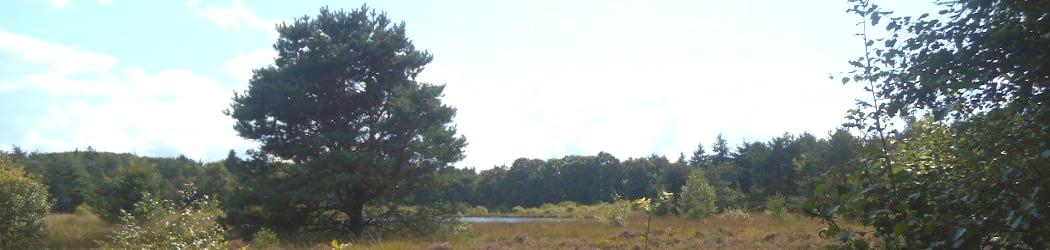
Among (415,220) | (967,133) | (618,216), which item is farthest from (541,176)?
(967,133)

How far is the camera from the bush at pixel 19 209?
17.3m

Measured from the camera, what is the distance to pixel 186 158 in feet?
280

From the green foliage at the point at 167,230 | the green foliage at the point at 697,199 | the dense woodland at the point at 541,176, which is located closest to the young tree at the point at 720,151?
the dense woodland at the point at 541,176

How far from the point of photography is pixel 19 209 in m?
17.5

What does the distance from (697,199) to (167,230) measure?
2106 centimetres

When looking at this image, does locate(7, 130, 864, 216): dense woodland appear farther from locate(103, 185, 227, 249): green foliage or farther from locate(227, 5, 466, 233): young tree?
locate(103, 185, 227, 249): green foliage

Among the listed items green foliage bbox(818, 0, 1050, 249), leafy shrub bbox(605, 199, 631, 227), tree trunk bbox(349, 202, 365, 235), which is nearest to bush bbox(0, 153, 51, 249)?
tree trunk bbox(349, 202, 365, 235)

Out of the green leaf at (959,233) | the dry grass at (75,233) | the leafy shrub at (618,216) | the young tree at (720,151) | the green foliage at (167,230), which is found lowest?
the dry grass at (75,233)

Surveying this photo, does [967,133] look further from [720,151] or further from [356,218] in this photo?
[720,151]

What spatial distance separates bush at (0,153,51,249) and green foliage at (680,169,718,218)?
2238 cm

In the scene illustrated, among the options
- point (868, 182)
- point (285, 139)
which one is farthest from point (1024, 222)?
point (285, 139)

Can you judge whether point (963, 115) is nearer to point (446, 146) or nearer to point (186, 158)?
point (446, 146)

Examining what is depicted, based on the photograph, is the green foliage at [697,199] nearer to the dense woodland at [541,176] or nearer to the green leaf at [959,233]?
the dense woodland at [541,176]

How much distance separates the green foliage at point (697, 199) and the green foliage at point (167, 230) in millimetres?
18738
